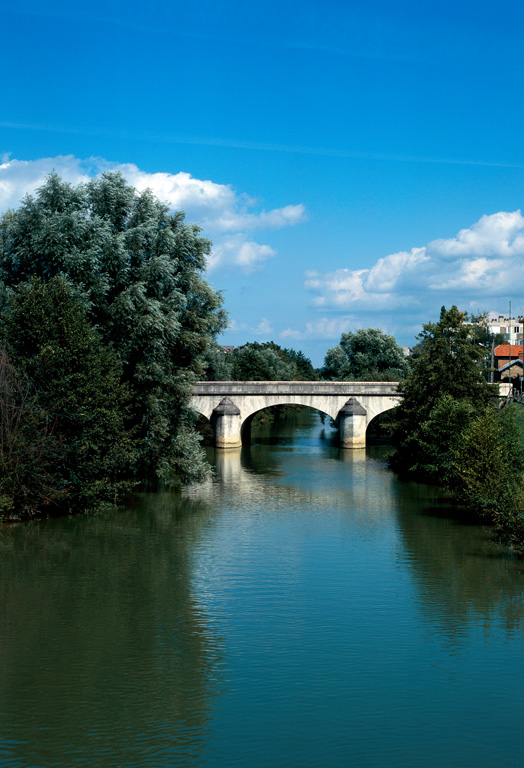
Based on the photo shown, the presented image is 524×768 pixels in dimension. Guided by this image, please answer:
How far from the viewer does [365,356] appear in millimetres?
79438

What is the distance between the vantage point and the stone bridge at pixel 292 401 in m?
59.9

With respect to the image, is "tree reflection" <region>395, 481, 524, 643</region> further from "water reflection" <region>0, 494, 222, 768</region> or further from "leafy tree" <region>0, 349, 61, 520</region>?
"leafy tree" <region>0, 349, 61, 520</region>

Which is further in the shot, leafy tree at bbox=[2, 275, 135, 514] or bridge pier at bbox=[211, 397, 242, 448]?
bridge pier at bbox=[211, 397, 242, 448]

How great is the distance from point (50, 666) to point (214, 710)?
3.92 meters

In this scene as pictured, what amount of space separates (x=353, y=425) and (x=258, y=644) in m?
43.9

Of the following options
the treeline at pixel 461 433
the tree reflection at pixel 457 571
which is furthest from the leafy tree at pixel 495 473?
the tree reflection at pixel 457 571

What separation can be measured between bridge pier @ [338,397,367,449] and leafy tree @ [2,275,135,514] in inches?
1237

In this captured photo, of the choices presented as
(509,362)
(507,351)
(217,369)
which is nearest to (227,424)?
(217,369)

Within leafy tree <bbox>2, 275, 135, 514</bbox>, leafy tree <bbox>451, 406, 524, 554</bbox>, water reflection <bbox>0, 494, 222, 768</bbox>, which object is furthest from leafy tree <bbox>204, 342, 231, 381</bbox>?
water reflection <bbox>0, 494, 222, 768</bbox>

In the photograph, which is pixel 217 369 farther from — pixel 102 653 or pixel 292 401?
pixel 102 653

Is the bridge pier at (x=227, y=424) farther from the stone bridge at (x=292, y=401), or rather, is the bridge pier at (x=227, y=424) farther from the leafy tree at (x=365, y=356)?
the leafy tree at (x=365, y=356)

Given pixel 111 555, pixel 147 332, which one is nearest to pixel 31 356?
pixel 147 332

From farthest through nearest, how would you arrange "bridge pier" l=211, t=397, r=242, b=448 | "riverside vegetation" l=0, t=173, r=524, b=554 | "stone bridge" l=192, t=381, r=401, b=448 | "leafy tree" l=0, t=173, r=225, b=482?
"stone bridge" l=192, t=381, r=401, b=448 → "bridge pier" l=211, t=397, r=242, b=448 → "leafy tree" l=0, t=173, r=225, b=482 → "riverside vegetation" l=0, t=173, r=524, b=554

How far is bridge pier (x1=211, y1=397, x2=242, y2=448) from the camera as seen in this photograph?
59.5m
